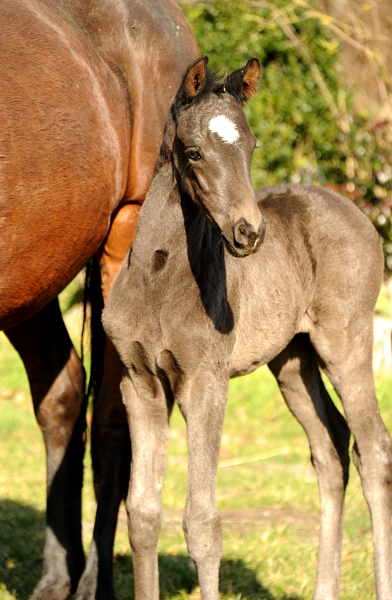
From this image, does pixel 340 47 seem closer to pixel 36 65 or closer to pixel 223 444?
pixel 223 444

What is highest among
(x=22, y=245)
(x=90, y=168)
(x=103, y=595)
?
(x=90, y=168)

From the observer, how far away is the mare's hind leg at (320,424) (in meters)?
3.45

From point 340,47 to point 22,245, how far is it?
8.38 meters

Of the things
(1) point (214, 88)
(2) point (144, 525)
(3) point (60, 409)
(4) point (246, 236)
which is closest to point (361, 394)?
(2) point (144, 525)

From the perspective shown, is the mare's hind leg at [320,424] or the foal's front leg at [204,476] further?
the mare's hind leg at [320,424]

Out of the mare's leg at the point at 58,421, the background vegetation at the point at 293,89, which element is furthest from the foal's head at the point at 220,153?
the background vegetation at the point at 293,89

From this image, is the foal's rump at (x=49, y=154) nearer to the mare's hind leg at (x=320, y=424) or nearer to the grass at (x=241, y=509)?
the mare's hind leg at (x=320, y=424)

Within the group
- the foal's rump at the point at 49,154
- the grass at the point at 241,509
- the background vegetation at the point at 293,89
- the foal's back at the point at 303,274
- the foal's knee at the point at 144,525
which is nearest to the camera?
the foal's knee at the point at 144,525

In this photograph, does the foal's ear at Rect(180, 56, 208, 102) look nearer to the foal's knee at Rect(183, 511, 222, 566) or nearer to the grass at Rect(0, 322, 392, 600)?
the foal's knee at Rect(183, 511, 222, 566)

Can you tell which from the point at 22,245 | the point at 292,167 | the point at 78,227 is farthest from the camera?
the point at 292,167

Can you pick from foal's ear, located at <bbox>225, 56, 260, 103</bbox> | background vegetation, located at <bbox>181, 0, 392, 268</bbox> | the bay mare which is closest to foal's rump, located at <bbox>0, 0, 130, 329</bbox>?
the bay mare

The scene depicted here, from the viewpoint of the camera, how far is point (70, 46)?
3301mm

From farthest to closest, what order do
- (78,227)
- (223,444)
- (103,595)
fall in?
(223,444) → (103,595) → (78,227)

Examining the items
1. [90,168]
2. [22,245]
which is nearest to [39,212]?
[22,245]
